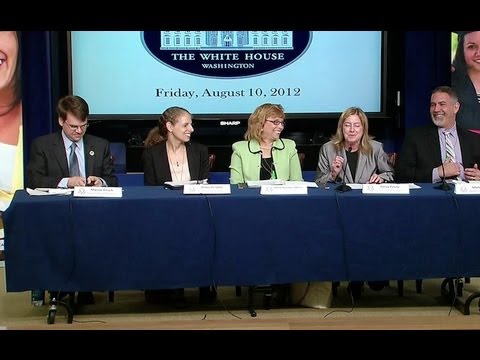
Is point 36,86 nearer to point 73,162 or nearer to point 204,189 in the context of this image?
point 73,162

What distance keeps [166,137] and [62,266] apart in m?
1.16

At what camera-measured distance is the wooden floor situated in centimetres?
350

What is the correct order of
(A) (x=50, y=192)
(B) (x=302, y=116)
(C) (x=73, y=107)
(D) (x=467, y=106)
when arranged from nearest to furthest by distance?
(A) (x=50, y=192) < (C) (x=73, y=107) < (D) (x=467, y=106) < (B) (x=302, y=116)

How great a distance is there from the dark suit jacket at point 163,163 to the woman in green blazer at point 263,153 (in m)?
0.19

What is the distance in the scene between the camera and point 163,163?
411 cm

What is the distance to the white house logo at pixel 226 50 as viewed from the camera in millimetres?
5367

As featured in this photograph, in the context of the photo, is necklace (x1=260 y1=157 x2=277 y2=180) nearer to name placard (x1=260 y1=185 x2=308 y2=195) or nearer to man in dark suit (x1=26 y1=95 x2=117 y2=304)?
name placard (x1=260 y1=185 x2=308 y2=195)

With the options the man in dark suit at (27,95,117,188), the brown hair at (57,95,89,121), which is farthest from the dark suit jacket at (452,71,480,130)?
the brown hair at (57,95,89,121)

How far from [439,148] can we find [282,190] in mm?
1327

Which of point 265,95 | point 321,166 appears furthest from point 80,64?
point 321,166

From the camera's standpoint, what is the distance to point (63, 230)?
3.36 metres

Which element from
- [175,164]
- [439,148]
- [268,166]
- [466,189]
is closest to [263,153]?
[268,166]

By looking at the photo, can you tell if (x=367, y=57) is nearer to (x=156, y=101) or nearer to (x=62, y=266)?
(x=156, y=101)

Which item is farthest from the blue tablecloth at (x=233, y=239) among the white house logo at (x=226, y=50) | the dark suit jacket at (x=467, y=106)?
the white house logo at (x=226, y=50)
